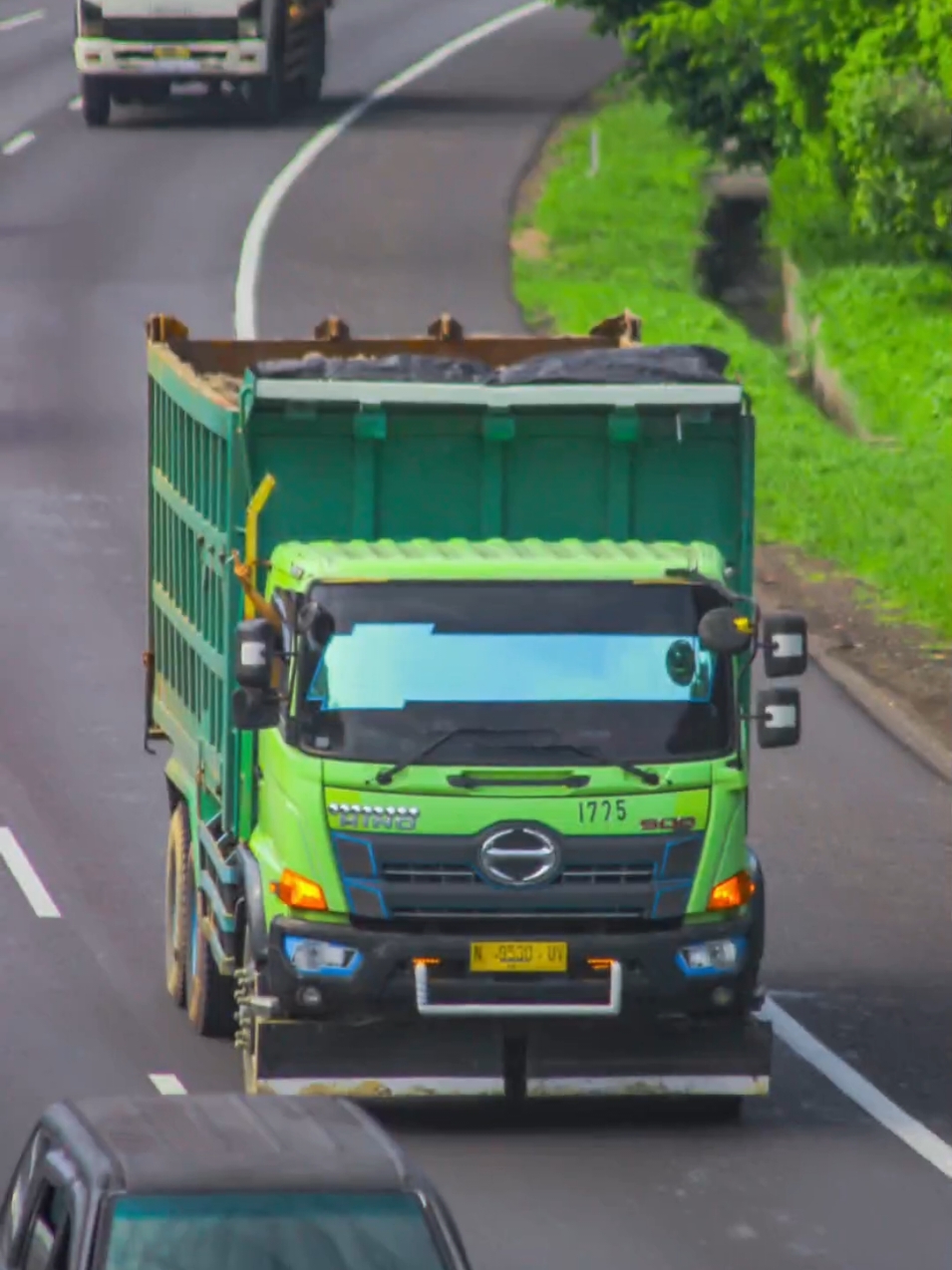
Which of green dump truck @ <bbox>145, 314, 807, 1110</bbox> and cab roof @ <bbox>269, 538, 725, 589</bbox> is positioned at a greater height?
cab roof @ <bbox>269, 538, 725, 589</bbox>

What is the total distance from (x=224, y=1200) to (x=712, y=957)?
648 centimetres

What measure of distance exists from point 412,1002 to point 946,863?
24.6 feet

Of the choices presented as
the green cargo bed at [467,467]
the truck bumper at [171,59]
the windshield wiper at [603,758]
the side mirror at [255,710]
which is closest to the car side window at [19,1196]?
the side mirror at [255,710]

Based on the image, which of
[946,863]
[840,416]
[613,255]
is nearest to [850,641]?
[946,863]

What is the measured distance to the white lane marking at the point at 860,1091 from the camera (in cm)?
1609

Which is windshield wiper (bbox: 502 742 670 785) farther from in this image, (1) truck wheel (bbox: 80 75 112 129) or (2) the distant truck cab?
(1) truck wheel (bbox: 80 75 112 129)

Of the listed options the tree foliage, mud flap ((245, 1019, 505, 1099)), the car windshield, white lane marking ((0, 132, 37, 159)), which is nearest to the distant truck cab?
the car windshield

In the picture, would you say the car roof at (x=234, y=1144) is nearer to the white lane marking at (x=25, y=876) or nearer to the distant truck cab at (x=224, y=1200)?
the distant truck cab at (x=224, y=1200)

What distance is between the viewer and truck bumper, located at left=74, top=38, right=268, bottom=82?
51969 mm

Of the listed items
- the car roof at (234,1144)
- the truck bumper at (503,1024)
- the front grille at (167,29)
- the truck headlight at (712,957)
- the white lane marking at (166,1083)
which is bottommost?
the white lane marking at (166,1083)

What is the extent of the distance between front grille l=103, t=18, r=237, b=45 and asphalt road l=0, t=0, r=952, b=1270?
1846mm

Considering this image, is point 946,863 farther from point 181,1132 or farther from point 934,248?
point 934,248

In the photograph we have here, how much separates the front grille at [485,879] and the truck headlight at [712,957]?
25 centimetres

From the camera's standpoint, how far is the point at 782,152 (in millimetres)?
45688
